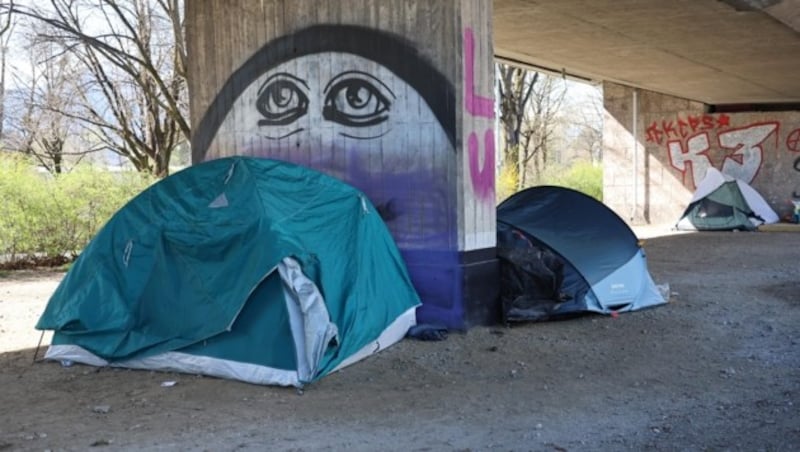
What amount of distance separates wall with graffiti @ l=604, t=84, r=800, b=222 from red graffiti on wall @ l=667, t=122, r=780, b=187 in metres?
0.02

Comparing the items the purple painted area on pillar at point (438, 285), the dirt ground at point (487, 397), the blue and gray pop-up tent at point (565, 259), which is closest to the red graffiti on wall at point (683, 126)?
the blue and gray pop-up tent at point (565, 259)

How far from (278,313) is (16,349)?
10.2 feet

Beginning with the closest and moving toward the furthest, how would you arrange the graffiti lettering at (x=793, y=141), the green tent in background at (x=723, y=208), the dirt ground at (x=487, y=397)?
the dirt ground at (x=487, y=397) < the green tent in background at (x=723, y=208) < the graffiti lettering at (x=793, y=141)

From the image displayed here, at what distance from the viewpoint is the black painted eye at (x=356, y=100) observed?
8.18 metres

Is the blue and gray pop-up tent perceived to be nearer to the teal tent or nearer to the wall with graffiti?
the teal tent

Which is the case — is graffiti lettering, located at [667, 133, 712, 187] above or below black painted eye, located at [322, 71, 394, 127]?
below

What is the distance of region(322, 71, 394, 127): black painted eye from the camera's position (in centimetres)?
818

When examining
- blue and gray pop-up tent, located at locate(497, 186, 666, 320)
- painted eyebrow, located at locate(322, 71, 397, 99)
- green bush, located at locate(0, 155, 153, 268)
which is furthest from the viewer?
green bush, located at locate(0, 155, 153, 268)

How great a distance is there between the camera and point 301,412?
5.57 m

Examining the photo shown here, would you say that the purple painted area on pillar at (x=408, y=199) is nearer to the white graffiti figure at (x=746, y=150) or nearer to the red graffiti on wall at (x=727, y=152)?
the red graffiti on wall at (x=727, y=152)

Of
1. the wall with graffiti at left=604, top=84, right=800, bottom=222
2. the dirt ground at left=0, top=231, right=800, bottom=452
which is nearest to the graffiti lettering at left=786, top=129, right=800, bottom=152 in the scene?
the wall with graffiti at left=604, top=84, right=800, bottom=222

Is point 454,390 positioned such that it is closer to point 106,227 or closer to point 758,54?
point 106,227

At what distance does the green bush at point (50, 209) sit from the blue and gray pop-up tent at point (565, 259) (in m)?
8.55

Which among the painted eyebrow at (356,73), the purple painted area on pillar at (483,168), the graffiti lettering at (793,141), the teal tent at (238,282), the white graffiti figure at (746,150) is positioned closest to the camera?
the teal tent at (238,282)
